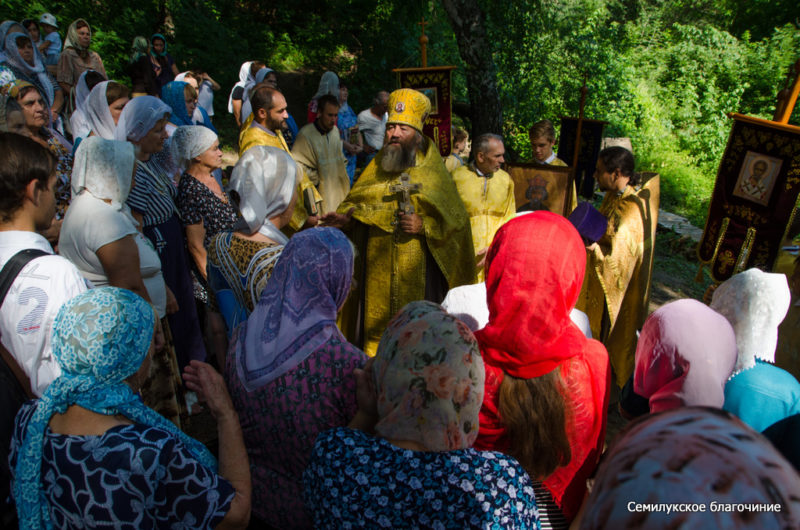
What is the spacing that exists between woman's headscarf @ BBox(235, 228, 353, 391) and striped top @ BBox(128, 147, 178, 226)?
1.90 metres

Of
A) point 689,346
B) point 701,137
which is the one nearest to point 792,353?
point 689,346

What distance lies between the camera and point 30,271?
193 cm

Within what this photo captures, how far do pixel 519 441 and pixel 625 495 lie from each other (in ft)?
4.35

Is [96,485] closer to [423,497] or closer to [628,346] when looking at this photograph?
[423,497]

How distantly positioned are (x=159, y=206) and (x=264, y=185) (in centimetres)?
106

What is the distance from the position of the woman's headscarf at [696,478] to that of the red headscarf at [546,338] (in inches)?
46.6

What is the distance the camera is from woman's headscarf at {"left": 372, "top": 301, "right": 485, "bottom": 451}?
1334 millimetres

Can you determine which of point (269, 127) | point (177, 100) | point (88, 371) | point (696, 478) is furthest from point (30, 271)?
point (177, 100)

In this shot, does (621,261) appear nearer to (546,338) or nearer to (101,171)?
(546,338)

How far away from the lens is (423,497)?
4.17ft

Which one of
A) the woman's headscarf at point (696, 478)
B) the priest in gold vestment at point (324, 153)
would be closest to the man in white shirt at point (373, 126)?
the priest in gold vestment at point (324, 153)

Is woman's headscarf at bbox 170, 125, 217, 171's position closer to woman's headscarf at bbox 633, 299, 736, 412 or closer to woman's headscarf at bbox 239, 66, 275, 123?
woman's headscarf at bbox 633, 299, 736, 412

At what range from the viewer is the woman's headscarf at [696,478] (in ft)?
1.94

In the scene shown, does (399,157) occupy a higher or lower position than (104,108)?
lower
